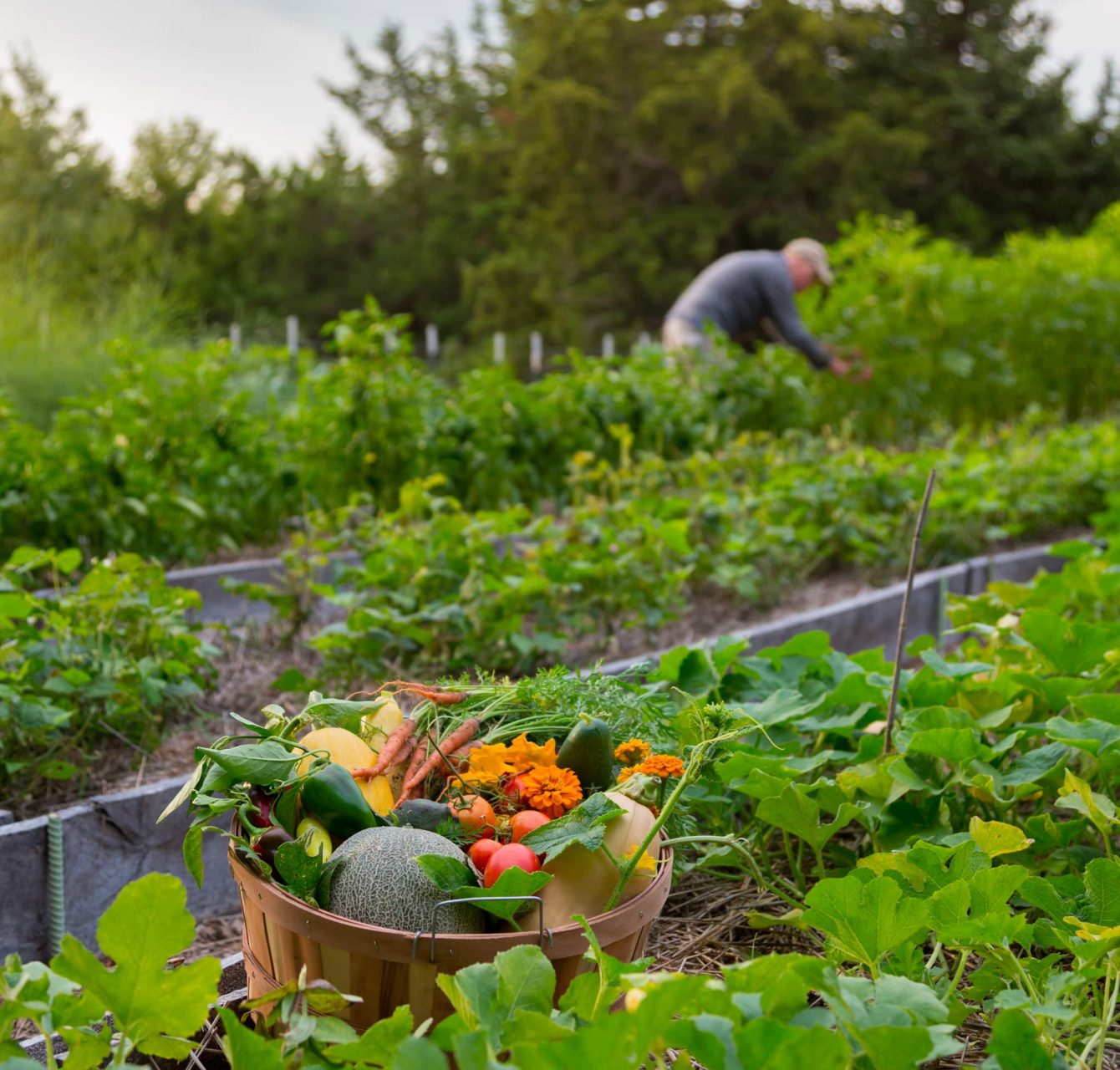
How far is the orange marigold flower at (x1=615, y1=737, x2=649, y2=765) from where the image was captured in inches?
55.7

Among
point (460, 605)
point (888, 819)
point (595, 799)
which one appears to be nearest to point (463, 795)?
point (595, 799)

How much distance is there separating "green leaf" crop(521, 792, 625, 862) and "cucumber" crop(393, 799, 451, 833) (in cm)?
13

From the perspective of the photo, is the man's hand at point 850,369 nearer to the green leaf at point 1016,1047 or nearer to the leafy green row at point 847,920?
the leafy green row at point 847,920

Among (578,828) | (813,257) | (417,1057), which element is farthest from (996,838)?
(813,257)

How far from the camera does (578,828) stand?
1229 millimetres

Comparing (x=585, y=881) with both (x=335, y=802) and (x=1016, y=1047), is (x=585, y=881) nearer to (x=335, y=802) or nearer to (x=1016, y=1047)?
(x=335, y=802)

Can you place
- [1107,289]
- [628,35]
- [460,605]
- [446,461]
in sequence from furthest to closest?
[628,35], [1107,289], [446,461], [460,605]

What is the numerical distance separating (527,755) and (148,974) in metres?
0.56

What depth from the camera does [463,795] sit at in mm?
1383

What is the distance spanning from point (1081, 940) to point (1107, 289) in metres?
8.07

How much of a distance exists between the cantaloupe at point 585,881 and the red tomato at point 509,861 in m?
0.02

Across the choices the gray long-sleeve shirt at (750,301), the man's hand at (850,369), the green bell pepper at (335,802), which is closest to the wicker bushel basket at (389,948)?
the green bell pepper at (335,802)

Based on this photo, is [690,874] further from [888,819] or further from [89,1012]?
[89,1012]

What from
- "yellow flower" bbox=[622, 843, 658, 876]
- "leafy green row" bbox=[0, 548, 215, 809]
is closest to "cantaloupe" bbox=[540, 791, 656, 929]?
"yellow flower" bbox=[622, 843, 658, 876]
